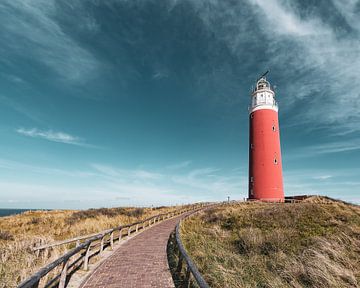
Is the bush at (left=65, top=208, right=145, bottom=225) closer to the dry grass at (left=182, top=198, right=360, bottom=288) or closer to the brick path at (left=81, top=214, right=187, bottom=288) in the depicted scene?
the dry grass at (left=182, top=198, right=360, bottom=288)

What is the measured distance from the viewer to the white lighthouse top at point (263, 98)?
34731 millimetres

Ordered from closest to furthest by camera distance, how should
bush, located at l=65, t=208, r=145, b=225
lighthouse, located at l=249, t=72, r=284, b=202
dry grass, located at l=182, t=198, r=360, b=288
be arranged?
dry grass, located at l=182, t=198, r=360, b=288
bush, located at l=65, t=208, r=145, b=225
lighthouse, located at l=249, t=72, r=284, b=202

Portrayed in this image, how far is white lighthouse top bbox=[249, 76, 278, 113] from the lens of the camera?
34.7 meters

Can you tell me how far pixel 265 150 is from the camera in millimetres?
32844

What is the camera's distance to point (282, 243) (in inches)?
500

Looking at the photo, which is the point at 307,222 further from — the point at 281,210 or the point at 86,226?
the point at 86,226

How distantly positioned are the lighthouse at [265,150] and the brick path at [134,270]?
2347cm

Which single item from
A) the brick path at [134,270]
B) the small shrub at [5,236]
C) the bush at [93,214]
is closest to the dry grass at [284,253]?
the brick path at [134,270]

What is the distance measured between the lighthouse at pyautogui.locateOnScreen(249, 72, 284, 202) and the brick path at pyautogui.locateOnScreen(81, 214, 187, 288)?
77.0 ft

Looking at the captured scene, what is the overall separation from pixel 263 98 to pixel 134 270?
3195 cm

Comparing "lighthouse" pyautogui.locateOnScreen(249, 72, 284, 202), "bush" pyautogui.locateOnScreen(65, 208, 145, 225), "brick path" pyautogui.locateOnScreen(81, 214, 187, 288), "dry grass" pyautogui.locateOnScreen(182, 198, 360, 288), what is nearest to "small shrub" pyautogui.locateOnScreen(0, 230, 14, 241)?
"bush" pyautogui.locateOnScreen(65, 208, 145, 225)

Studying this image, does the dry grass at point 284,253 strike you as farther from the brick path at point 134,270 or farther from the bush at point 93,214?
the bush at point 93,214

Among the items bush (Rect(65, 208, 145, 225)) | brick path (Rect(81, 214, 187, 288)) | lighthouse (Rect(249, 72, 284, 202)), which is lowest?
brick path (Rect(81, 214, 187, 288))

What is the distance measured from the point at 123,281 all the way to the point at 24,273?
8.52ft
